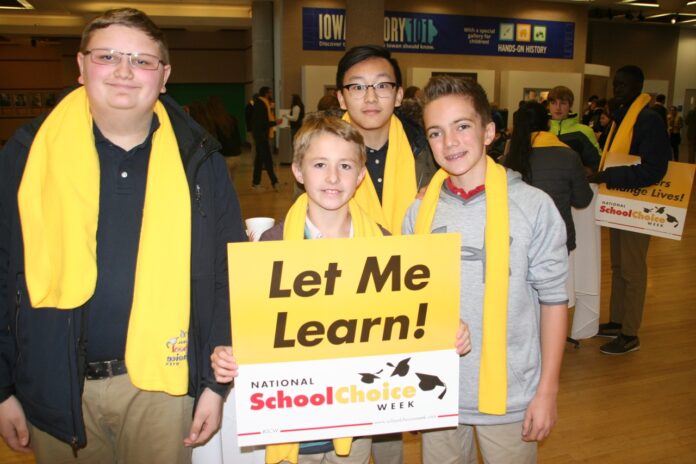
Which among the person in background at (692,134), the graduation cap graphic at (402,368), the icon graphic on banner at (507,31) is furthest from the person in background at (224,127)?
the person in background at (692,134)

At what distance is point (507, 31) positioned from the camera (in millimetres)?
15961

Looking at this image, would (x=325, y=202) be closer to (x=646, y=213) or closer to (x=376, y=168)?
(x=376, y=168)

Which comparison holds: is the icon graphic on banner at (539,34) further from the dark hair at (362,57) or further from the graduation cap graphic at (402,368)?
the graduation cap graphic at (402,368)

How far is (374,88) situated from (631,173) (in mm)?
2568

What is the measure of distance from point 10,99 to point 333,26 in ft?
50.6

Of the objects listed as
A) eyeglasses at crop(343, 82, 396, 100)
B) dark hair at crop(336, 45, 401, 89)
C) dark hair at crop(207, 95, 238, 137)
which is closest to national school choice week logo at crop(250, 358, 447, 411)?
eyeglasses at crop(343, 82, 396, 100)

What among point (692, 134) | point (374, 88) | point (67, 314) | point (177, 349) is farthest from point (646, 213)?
point (692, 134)

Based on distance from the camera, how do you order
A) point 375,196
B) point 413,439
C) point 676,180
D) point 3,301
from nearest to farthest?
point 3,301 < point 375,196 < point 413,439 < point 676,180

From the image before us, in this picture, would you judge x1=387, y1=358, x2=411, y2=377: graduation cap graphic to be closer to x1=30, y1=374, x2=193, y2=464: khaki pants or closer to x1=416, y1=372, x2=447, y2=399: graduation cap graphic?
x1=416, y1=372, x2=447, y2=399: graduation cap graphic

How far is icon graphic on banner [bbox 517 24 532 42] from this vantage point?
52.7ft

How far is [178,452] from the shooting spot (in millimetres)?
1701

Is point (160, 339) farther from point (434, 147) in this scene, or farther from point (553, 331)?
point (553, 331)

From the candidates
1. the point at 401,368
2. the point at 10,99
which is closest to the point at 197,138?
the point at 401,368

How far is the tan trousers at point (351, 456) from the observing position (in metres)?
1.72
